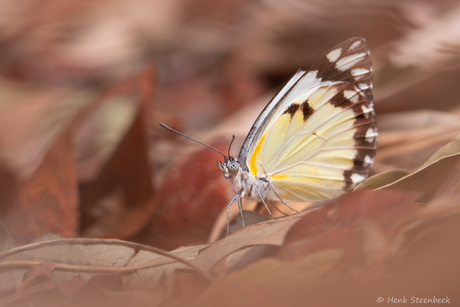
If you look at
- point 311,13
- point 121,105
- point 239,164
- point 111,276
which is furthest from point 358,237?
point 311,13

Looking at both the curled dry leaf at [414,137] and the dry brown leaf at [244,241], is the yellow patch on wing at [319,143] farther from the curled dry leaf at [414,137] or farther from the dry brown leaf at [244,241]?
the dry brown leaf at [244,241]

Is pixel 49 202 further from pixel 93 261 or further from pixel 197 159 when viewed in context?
pixel 197 159

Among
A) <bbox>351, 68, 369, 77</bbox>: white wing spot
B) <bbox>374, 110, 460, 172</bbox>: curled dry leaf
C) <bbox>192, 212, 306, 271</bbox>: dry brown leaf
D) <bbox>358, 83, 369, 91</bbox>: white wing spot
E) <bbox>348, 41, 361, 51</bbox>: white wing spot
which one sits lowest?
<bbox>192, 212, 306, 271</bbox>: dry brown leaf

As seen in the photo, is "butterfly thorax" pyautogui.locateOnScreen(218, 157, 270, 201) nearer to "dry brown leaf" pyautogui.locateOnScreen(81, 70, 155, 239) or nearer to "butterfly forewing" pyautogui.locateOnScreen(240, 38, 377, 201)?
"butterfly forewing" pyautogui.locateOnScreen(240, 38, 377, 201)

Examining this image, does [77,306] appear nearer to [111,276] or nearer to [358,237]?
[111,276]

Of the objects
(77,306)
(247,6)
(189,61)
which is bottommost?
(77,306)

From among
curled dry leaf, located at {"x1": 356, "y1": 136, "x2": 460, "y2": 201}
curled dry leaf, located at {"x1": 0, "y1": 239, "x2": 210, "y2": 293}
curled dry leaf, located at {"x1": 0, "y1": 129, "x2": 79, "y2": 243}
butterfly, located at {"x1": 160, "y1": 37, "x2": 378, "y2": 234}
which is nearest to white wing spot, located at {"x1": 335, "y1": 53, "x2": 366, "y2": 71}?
butterfly, located at {"x1": 160, "y1": 37, "x2": 378, "y2": 234}
